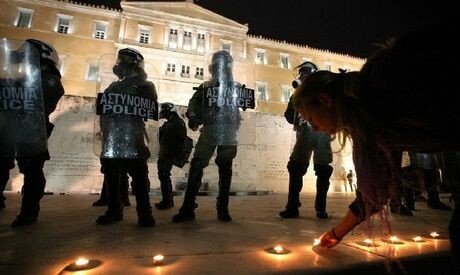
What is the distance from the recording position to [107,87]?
3.20 m

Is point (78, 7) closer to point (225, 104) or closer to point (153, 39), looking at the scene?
point (153, 39)

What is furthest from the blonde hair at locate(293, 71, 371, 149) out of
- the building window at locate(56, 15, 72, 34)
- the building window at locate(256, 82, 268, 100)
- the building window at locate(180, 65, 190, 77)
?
the building window at locate(56, 15, 72, 34)

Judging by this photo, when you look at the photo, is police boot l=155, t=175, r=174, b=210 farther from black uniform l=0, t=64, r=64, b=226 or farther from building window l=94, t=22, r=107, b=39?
building window l=94, t=22, r=107, b=39

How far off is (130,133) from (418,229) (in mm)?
3238

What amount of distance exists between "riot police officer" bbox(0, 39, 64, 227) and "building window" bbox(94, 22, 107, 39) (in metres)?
27.1

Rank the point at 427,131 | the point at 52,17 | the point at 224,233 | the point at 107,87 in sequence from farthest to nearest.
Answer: the point at 52,17
the point at 107,87
the point at 224,233
the point at 427,131

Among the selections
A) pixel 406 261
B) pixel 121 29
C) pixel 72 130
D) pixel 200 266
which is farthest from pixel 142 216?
pixel 121 29

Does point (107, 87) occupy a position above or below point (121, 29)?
below

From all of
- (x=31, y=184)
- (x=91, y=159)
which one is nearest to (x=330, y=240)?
(x=31, y=184)

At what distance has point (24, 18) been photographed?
24828mm

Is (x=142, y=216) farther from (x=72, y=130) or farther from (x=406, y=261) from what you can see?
(x=72, y=130)

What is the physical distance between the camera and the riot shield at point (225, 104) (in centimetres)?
335

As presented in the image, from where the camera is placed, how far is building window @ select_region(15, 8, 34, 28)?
24.5 meters

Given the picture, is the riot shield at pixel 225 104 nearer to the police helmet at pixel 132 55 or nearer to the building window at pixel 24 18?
the police helmet at pixel 132 55
